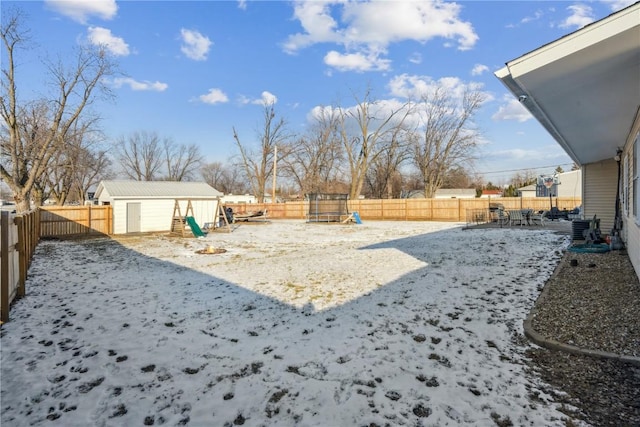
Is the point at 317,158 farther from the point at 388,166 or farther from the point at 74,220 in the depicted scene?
the point at 74,220

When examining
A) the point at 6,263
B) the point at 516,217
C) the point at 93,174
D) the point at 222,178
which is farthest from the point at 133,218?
the point at 222,178

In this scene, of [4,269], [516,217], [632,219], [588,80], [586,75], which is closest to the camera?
[586,75]

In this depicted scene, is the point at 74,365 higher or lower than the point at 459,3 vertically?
lower

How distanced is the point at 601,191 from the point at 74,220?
68.2 feet

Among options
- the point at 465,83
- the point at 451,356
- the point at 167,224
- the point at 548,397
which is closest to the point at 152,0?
the point at 451,356

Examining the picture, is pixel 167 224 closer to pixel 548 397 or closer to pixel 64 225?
pixel 64 225

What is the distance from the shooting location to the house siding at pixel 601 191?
1073cm

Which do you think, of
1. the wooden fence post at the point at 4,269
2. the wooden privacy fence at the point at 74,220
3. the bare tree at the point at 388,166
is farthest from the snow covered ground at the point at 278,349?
the bare tree at the point at 388,166

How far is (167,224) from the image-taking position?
18766mm

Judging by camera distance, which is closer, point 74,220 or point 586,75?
point 586,75

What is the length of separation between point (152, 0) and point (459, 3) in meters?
7.89

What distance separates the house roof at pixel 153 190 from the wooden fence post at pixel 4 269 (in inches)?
569

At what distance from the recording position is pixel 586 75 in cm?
357

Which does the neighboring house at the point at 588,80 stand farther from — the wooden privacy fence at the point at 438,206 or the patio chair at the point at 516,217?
the wooden privacy fence at the point at 438,206
